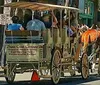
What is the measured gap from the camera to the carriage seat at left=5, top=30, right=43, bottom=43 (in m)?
17.0

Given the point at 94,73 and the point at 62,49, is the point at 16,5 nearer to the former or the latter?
the point at 62,49

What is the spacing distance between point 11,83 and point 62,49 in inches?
85.5

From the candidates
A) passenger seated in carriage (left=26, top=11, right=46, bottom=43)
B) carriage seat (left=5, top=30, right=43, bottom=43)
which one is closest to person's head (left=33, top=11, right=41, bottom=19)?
passenger seated in carriage (left=26, top=11, right=46, bottom=43)

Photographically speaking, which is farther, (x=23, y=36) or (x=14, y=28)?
(x=14, y=28)

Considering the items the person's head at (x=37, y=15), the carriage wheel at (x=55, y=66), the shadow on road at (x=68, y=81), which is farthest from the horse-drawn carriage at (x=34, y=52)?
the shadow on road at (x=68, y=81)

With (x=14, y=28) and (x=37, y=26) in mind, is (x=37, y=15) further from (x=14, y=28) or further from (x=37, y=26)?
(x=14, y=28)

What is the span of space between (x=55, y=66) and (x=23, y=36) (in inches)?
59.1

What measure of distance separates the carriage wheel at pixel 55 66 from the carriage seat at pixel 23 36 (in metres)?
0.74

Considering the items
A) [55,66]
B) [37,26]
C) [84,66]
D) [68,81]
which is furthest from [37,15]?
[84,66]

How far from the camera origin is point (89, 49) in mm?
22750

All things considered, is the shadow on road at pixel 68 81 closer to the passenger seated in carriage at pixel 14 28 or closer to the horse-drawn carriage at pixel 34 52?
the horse-drawn carriage at pixel 34 52

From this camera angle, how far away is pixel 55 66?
17.3 meters

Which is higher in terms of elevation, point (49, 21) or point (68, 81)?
point (49, 21)

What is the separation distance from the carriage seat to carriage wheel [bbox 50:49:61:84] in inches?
29.3
